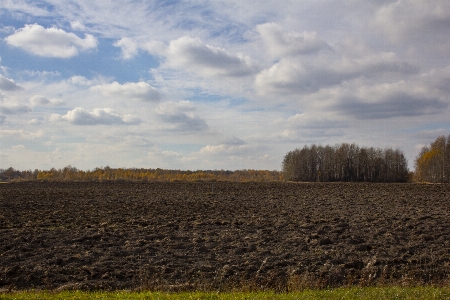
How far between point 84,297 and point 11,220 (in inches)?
602

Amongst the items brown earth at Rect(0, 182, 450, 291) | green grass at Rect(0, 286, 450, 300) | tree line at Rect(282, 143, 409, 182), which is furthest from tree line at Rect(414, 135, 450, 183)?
green grass at Rect(0, 286, 450, 300)

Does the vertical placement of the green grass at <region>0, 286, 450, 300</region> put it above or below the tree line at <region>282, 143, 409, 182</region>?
below

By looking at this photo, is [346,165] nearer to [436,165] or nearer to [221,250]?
[436,165]

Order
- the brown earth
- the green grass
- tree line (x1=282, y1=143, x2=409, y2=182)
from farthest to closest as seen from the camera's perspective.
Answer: tree line (x1=282, y1=143, x2=409, y2=182), the brown earth, the green grass

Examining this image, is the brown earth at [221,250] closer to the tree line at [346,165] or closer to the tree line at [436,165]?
the tree line at [436,165]

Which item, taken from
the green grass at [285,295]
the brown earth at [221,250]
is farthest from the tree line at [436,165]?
the green grass at [285,295]

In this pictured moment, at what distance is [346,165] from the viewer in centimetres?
10756

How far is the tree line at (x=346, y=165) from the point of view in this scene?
104875 millimetres

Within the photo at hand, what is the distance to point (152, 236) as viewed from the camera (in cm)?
1712

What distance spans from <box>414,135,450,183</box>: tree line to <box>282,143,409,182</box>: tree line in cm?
887

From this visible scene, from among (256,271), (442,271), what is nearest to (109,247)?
(256,271)

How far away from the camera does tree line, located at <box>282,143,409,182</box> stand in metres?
105

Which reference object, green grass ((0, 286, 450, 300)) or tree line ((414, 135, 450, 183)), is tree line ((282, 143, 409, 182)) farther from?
green grass ((0, 286, 450, 300))

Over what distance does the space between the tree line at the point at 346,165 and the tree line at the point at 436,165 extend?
887cm
